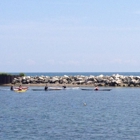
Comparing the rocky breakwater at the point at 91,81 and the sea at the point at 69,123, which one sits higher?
the rocky breakwater at the point at 91,81

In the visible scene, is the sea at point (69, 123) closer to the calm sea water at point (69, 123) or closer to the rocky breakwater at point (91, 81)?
the calm sea water at point (69, 123)

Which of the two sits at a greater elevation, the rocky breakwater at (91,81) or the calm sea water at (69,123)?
the rocky breakwater at (91,81)

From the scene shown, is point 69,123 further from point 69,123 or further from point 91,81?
point 91,81

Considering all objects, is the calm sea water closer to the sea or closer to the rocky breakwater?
the sea

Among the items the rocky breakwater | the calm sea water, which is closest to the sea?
the calm sea water

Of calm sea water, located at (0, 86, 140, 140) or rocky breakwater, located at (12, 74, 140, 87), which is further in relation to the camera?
rocky breakwater, located at (12, 74, 140, 87)

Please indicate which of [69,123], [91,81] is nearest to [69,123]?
[69,123]

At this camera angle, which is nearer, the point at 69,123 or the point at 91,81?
the point at 69,123

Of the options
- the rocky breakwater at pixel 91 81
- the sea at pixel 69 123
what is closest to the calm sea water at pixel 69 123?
the sea at pixel 69 123

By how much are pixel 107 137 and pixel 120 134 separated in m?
1.65

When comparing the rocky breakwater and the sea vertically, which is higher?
the rocky breakwater

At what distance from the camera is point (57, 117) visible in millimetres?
51188

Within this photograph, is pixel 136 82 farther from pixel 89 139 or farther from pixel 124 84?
pixel 89 139

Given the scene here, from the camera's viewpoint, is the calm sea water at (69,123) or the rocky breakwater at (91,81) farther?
the rocky breakwater at (91,81)
